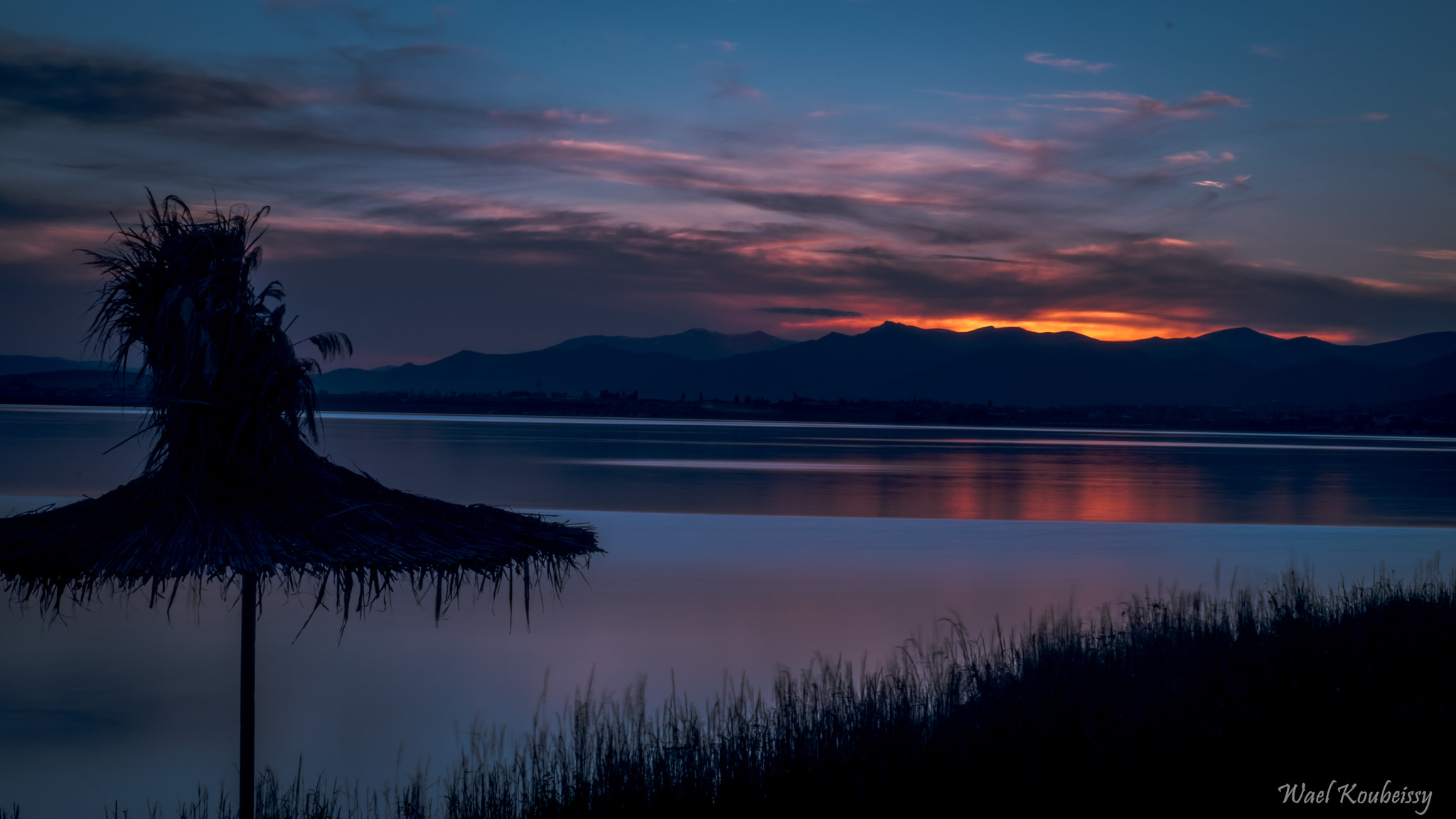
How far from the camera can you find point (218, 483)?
5.25 m

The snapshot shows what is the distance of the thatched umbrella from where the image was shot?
5.05 meters

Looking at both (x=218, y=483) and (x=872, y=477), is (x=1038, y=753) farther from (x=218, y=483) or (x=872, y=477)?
(x=872, y=477)

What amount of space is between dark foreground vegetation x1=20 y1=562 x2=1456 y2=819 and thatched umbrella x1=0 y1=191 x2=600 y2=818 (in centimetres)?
166

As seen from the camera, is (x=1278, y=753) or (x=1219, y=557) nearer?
(x=1278, y=753)

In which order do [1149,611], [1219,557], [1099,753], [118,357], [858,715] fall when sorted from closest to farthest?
[118,357] → [1099,753] → [858,715] → [1149,611] → [1219,557]

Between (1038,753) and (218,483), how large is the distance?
4.90 meters

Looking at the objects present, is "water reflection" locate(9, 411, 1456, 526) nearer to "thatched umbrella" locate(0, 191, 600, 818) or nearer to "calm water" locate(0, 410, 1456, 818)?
"calm water" locate(0, 410, 1456, 818)

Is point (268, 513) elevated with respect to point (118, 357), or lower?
lower

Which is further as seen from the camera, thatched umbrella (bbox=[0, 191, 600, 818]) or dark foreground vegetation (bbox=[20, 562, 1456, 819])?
dark foreground vegetation (bbox=[20, 562, 1456, 819])

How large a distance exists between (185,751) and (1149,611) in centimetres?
1069

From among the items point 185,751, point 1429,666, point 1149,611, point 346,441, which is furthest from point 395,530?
point 346,441

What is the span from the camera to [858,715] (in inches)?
279

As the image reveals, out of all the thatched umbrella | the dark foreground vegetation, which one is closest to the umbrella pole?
the dark foreground vegetation

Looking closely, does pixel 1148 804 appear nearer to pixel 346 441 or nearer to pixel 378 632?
pixel 378 632
